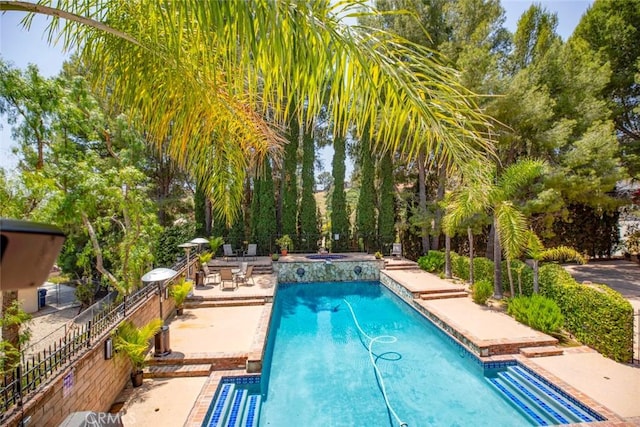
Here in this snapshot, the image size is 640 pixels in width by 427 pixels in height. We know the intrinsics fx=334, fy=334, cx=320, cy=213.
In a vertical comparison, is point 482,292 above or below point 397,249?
below

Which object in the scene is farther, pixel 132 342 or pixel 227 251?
pixel 227 251

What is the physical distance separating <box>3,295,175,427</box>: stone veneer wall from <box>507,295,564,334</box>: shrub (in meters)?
9.22

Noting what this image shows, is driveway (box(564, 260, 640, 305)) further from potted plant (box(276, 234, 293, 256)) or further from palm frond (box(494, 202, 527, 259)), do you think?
potted plant (box(276, 234, 293, 256))

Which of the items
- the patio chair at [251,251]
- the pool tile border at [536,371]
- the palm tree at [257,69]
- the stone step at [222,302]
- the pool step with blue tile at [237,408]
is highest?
the palm tree at [257,69]

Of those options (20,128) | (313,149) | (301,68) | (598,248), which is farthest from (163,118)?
(598,248)

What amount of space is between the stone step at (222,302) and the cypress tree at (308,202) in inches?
398

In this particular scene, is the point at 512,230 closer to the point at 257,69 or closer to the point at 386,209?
the point at 257,69

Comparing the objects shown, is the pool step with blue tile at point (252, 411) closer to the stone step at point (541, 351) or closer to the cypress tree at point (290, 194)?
the stone step at point (541, 351)

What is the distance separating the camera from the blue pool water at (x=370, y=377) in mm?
5816

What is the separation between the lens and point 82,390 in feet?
15.3

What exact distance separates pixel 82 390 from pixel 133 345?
1.15m

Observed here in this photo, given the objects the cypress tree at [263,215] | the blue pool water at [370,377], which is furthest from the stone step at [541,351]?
the cypress tree at [263,215]

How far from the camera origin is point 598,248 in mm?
18844

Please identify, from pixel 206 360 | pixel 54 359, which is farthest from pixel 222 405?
pixel 54 359
